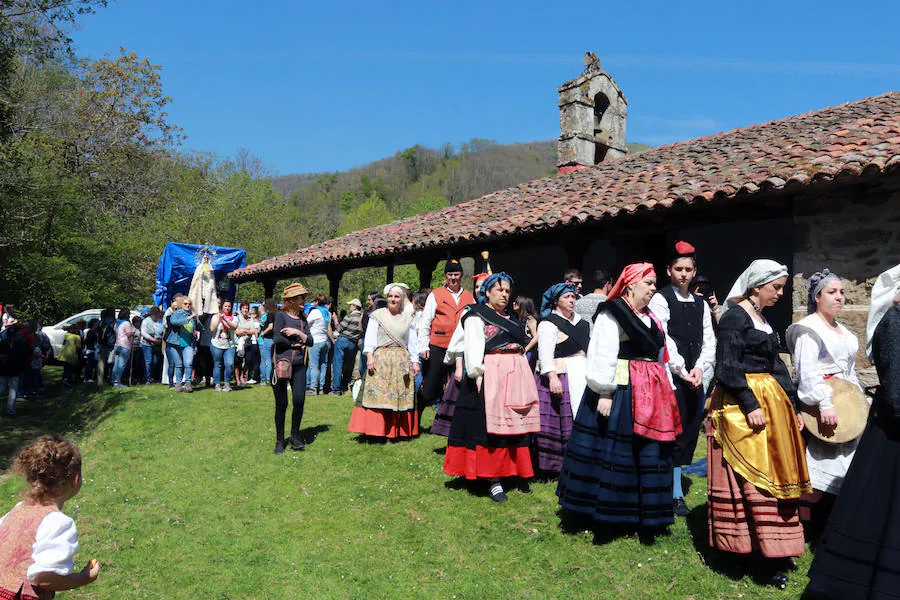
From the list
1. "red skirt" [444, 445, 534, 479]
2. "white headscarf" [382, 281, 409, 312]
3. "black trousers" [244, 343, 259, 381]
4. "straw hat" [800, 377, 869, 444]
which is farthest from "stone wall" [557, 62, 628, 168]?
"straw hat" [800, 377, 869, 444]

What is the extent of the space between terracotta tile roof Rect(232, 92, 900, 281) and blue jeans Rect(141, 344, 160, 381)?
4.07 meters

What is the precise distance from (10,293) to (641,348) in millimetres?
18535

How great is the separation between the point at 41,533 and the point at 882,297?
162 inches

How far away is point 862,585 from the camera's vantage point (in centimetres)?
308

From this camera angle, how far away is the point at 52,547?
99.5 inches

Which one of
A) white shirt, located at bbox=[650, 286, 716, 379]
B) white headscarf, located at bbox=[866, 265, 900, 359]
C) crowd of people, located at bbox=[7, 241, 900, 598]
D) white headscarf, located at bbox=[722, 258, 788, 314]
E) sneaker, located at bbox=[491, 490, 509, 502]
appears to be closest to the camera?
crowd of people, located at bbox=[7, 241, 900, 598]

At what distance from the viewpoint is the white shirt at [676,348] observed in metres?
4.66

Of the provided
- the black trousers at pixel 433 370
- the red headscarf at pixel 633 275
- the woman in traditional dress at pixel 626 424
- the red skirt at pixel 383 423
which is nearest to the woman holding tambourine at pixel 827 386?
the woman in traditional dress at pixel 626 424

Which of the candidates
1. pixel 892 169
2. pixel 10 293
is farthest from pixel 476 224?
pixel 10 293

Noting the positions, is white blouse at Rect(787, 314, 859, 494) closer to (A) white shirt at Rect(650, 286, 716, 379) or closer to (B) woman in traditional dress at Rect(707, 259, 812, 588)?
(B) woman in traditional dress at Rect(707, 259, 812, 588)

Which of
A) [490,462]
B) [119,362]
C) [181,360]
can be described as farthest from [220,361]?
[490,462]

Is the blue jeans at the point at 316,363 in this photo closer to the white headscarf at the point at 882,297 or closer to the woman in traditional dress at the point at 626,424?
the woman in traditional dress at the point at 626,424

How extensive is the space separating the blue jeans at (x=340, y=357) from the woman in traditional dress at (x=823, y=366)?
27.9ft

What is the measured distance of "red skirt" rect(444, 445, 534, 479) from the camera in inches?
207
